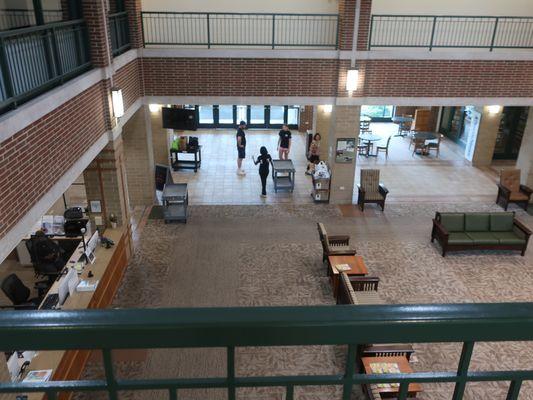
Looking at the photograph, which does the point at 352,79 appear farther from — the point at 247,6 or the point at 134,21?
the point at 134,21

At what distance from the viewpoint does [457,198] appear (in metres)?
16.1

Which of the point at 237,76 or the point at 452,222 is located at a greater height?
the point at 237,76

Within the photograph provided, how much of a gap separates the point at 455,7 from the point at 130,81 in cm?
1026

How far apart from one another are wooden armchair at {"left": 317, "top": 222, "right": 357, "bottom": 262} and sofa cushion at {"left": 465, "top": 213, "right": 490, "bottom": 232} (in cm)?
339

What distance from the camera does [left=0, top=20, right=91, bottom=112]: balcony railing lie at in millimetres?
5906

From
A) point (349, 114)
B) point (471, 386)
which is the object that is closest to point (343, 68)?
point (349, 114)

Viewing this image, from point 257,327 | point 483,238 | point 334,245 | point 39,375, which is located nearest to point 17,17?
point 39,375

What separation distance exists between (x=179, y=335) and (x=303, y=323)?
0.99 ft

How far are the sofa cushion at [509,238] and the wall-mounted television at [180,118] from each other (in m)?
9.31

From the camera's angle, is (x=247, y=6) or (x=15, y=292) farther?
(x=247, y=6)

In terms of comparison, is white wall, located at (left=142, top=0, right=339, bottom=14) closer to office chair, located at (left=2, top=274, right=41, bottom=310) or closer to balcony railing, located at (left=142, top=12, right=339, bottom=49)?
balcony railing, located at (left=142, top=12, right=339, bottom=49)

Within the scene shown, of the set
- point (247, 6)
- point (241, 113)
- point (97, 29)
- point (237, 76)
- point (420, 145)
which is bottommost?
point (420, 145)

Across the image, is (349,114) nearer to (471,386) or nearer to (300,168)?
(300,168)

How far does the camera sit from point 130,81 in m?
12.4
